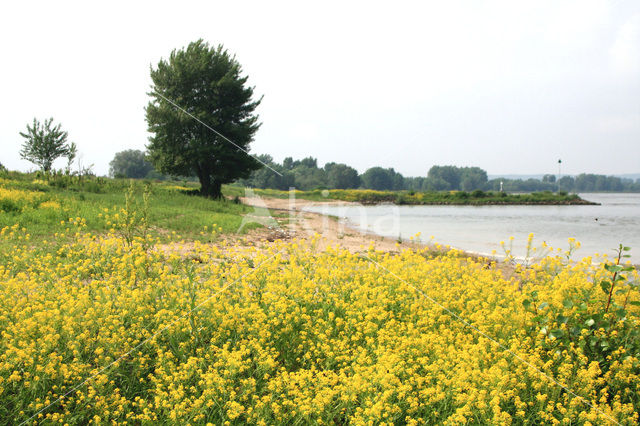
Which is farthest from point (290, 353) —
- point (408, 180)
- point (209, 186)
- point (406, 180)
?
point (209, 186)

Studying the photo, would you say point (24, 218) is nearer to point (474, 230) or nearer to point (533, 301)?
point (533, 301)

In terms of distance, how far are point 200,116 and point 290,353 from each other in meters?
20.2

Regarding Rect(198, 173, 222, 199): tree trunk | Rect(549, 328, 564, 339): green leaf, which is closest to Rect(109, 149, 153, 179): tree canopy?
Rect(198, 173, 222, 199): tree trunk

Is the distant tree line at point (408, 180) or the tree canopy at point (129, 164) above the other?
the tree canopy at point (129, 164)

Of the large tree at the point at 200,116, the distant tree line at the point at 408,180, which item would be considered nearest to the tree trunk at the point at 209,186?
the large tree at the point at 200,116

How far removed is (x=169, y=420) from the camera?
3059 mm

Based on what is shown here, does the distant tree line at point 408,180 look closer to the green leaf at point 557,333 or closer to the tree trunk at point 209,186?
the green leaf at point 557,333

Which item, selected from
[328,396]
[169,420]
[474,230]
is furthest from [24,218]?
[474,230]

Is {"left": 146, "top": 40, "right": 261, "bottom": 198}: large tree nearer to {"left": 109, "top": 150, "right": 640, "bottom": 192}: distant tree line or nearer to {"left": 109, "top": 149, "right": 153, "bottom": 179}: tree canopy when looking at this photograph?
{"left": 109, "top": 149, "right": 153, "bottom": 179}: tree canopy

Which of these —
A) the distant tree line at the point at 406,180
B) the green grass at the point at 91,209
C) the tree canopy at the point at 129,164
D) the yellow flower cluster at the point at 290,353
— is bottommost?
the yellow flower cluster at the point at 290,353

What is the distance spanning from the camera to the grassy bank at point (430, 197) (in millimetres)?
7453

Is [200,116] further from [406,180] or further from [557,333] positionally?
[557,333]

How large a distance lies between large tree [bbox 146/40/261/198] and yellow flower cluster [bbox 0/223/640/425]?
16.8 metres

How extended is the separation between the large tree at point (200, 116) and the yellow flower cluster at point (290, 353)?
16.8 m
